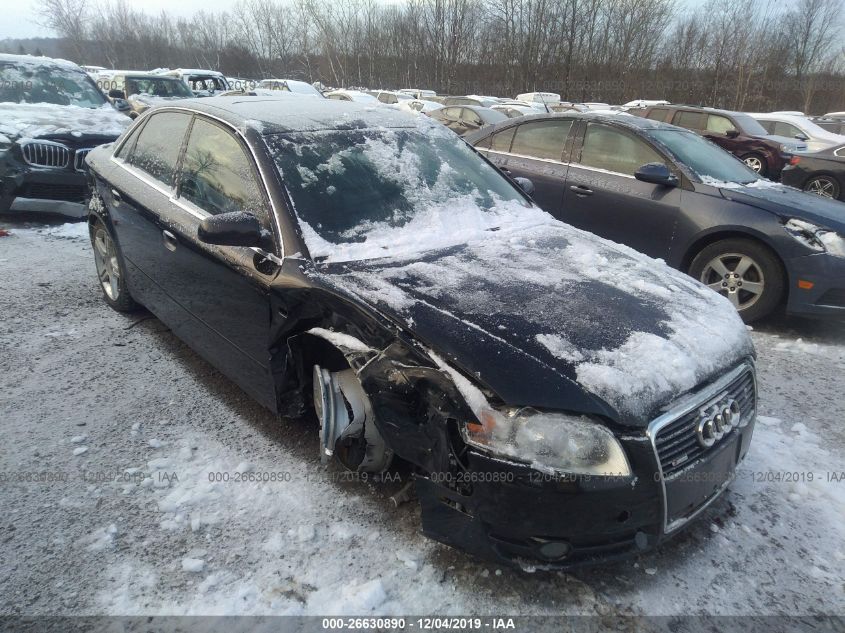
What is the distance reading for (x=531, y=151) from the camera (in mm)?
6121

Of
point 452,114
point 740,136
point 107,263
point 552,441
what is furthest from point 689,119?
point 552,441

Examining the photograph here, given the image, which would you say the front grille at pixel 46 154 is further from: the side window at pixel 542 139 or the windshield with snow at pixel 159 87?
the windshield with snow at pixel 159 87

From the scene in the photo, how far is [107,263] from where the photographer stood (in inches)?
177

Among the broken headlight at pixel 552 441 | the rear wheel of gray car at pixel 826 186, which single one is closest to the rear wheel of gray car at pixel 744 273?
the broken headlight at pixel 552 441

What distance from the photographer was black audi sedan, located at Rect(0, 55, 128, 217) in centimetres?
648

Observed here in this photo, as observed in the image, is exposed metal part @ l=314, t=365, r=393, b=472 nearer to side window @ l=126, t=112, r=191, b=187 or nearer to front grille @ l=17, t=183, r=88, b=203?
side window @ l=126, t=112, r=191, b=187

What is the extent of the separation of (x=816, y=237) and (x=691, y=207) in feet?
3.08

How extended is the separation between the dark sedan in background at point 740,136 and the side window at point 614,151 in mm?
7990

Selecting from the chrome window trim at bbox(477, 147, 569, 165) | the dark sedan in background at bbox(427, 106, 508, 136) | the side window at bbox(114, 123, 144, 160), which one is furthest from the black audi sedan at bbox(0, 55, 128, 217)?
the dark sedan in background at bbox(427, 106, 508, 136)

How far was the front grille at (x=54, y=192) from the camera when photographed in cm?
659

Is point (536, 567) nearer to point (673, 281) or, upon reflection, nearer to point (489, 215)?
point (673, 281)

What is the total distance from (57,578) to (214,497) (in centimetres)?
62

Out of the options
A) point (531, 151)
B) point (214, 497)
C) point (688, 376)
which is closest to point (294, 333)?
point (214, 497)

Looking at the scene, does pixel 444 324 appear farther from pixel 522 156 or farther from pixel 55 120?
pixel 55 120
